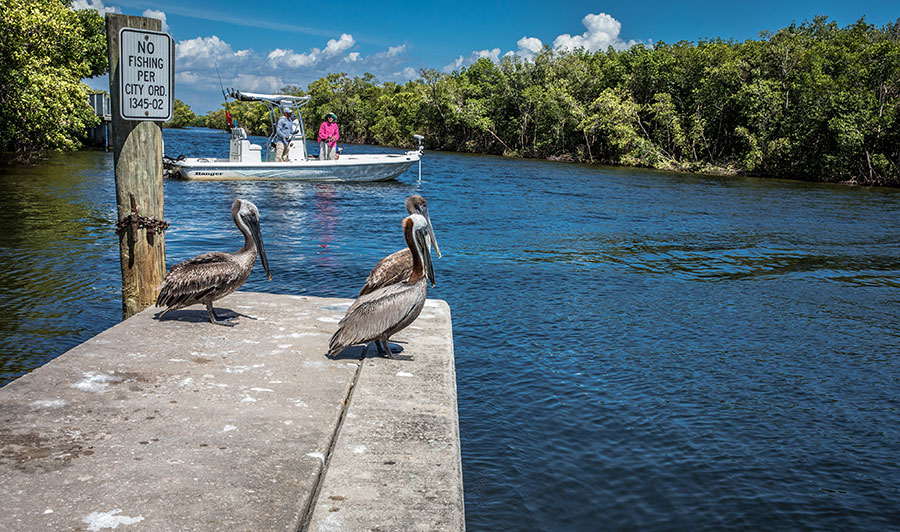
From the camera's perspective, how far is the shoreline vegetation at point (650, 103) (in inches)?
888

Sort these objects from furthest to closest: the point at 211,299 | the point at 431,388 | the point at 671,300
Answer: the point at 671,300 → the point at 211,299 → the point at 431,388

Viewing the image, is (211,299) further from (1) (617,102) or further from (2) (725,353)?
(1) (617,102)

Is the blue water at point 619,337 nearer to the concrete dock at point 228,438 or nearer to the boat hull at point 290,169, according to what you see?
the concrete dock at point 228,438

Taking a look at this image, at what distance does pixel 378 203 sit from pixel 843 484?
61.1 feet

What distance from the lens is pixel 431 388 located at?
15.2 ft

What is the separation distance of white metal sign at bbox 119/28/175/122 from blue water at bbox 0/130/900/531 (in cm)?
294

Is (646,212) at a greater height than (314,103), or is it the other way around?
(314,103)

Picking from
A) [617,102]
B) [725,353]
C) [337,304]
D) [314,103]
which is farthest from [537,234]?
[314,103]

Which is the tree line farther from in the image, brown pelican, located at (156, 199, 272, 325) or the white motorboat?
brown pelican, located at (156, 199, 272, 325)

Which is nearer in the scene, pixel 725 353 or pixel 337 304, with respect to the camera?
pixel 337 304

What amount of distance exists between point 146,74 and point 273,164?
20714mm

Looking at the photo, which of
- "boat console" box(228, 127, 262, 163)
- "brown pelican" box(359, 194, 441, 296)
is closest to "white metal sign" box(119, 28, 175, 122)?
"brown pelican" box(359, 194, 441, 296)

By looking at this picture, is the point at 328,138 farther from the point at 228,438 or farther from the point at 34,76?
the point at 228,438

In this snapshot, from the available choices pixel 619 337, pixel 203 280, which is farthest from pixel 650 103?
pixel 203 280
